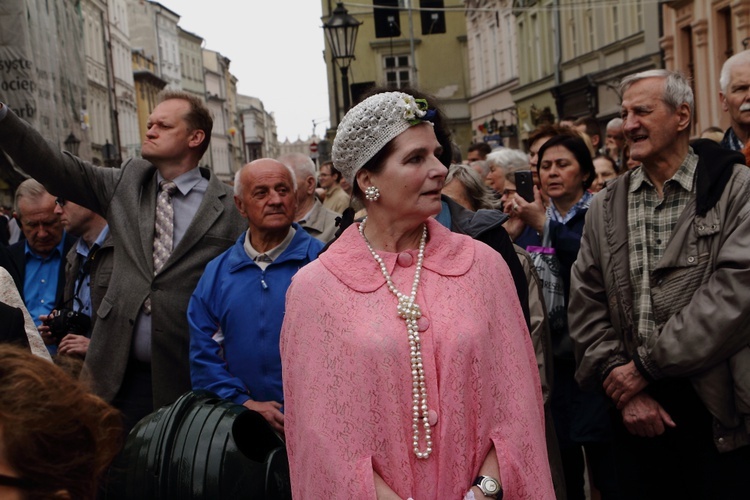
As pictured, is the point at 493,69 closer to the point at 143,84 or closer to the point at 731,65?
the point at 731,65

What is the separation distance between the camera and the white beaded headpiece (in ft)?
12.4

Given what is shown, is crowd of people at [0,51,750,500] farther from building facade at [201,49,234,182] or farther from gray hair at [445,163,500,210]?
building facade at [201,49,234,182]

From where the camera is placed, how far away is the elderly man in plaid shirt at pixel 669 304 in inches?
186

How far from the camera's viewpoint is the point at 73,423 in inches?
93.5

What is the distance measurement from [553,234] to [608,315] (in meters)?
1.04

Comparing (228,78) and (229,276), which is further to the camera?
(228,78)

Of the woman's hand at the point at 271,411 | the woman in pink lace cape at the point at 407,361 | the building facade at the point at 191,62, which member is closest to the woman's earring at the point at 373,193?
the woman in pink lace cape at the point at 407,361

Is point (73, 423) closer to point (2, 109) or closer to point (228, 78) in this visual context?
point (2, 109)

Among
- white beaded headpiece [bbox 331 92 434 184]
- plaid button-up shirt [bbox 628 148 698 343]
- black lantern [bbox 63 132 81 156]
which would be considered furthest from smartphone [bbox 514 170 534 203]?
black lantern [bbox 63 132 81 156]

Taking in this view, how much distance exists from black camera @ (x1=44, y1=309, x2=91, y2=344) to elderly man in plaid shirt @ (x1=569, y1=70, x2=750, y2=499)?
3.05 meters

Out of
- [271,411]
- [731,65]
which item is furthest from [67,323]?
[731,65]

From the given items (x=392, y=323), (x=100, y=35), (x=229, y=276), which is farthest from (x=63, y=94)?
(x=100, y=35)

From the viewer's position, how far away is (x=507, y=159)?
8664mm

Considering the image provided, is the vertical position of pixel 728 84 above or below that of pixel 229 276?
above
